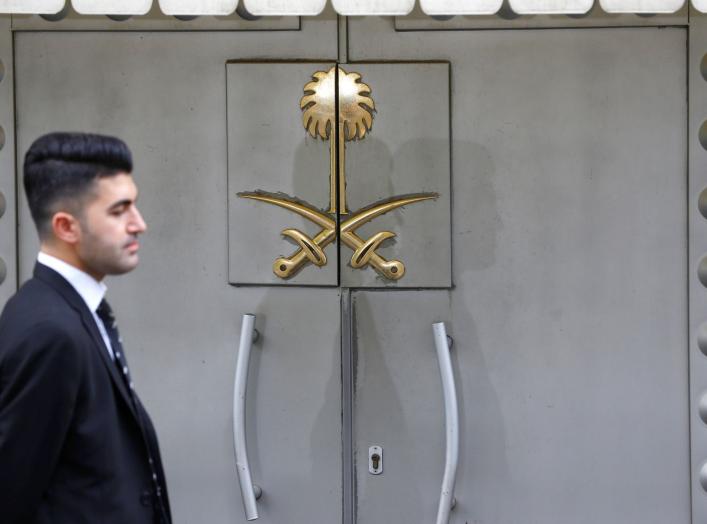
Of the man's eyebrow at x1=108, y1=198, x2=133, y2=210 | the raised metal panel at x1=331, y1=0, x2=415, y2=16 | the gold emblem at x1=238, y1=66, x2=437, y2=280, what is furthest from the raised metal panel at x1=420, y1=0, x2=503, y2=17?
the man's eyebrow at x1=108, y1=198, x2=133, y2=210

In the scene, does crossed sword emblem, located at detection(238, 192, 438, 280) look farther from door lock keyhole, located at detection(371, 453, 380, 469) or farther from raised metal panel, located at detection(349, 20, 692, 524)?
door lock keyhole, located at detection(371, 453, 380, 469)

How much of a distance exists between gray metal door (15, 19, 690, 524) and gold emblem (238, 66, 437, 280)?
84mm

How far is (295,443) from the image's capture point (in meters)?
3.32

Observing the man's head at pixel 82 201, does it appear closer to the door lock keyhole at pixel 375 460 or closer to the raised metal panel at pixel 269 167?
the raised metal panel at pixel 269 167

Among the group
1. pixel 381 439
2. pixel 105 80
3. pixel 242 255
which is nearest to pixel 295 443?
pixel 381 439

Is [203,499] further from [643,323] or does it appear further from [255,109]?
[643,323]

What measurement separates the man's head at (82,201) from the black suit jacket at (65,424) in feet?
0.21

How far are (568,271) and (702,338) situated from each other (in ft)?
1.25

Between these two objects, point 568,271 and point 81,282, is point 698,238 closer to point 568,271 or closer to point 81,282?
point 568,271

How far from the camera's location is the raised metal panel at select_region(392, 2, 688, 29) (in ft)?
10.6

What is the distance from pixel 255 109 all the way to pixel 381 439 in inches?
36.2

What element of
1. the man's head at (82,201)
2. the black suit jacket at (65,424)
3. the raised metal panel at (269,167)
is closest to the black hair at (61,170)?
the man's head at (82,201)

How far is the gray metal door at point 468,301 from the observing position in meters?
3.25

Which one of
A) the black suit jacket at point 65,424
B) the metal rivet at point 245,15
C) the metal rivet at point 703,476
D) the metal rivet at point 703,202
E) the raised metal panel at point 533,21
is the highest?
the metal rivet at point 245,15
